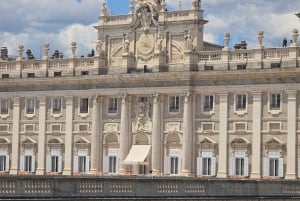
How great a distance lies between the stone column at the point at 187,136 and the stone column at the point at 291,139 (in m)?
8.21

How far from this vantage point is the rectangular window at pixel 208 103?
77.2 meters

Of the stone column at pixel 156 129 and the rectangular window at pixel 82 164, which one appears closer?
the stone column at pixel 156 129

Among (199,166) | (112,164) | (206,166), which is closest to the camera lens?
(206,166)

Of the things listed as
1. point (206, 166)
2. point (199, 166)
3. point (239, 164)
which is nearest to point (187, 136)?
point (199, 166)

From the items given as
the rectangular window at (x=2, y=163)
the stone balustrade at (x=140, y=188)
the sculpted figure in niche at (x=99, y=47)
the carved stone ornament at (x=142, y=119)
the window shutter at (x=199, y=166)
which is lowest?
the rectangular window at (x=2, y=163)

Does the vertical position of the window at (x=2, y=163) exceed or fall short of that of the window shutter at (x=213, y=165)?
it falls short

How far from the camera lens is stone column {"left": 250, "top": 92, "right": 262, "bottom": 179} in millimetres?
74000

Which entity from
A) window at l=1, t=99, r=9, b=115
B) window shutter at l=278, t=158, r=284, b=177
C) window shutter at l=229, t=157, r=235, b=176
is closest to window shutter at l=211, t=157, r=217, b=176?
window shutter at l=229, t=157, r=235, b=176

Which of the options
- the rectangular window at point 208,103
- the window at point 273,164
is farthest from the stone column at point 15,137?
the window at point 273,164

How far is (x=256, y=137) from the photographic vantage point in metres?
74.1

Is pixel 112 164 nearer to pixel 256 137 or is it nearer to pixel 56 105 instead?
pixel 56 105

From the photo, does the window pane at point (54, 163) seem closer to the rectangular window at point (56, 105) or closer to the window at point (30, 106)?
the rectangular window at point (56, 105)

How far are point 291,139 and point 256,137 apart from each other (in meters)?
2.73

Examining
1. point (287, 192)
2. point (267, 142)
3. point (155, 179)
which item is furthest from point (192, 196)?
point (267, 142)
